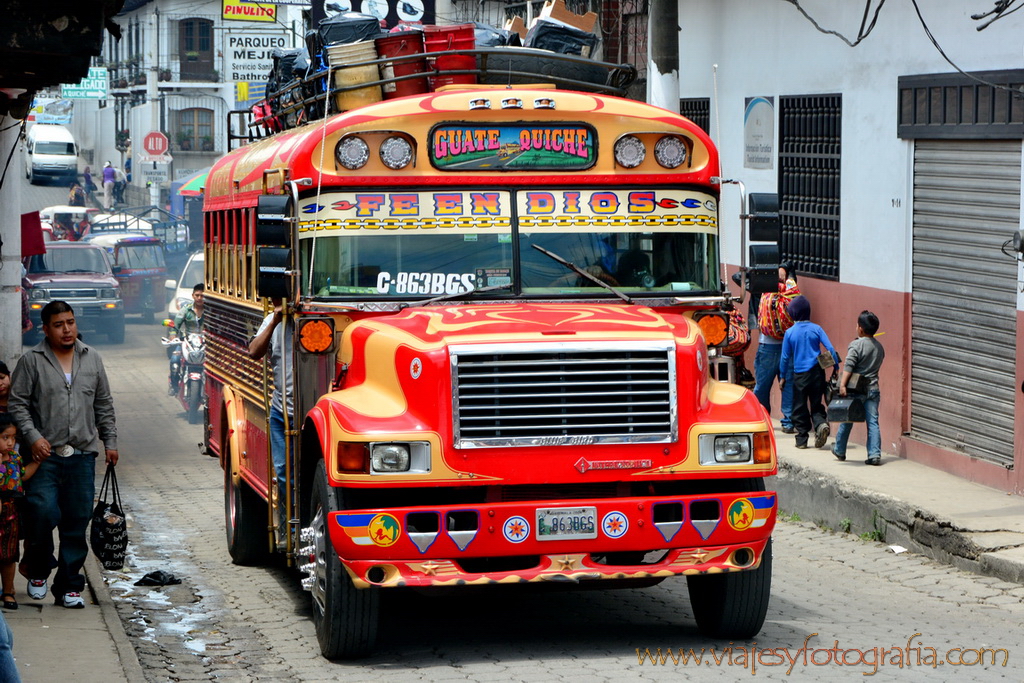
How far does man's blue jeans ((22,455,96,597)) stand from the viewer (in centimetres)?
887

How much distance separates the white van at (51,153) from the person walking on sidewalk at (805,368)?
49.4 m

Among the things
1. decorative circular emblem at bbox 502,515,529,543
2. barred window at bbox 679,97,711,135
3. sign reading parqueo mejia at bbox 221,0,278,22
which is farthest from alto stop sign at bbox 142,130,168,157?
decorative circular emblem at bbox 502,515,529,543

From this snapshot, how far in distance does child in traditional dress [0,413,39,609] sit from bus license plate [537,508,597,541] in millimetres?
3221

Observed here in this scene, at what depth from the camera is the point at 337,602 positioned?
7.29 metres

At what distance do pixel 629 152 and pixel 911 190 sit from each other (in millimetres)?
6176

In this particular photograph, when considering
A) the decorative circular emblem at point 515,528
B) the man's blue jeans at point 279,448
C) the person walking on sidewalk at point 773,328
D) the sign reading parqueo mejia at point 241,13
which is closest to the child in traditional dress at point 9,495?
the man's blue jeans at point 279,448

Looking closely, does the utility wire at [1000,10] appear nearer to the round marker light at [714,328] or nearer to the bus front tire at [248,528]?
the round marker light at [714,328]

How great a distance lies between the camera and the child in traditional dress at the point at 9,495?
8.50m

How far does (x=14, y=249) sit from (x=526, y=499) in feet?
30.6

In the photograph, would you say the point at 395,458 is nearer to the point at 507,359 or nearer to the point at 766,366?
the point at 507,359

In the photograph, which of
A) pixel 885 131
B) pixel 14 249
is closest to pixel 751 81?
pixel 885 131

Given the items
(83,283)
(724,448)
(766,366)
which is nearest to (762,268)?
(724,448)

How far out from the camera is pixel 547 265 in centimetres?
800

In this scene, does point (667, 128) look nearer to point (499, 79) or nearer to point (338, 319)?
point (499, 79)
